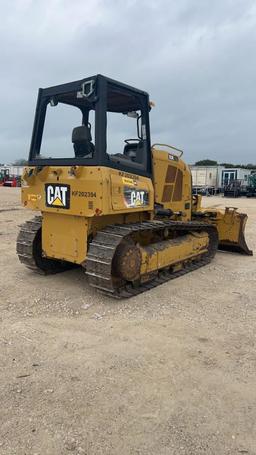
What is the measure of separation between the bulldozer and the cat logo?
14 mm

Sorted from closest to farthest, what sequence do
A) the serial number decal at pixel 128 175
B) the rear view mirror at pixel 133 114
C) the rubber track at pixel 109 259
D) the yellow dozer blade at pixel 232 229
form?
the rubber track at pixel 109 259, the serial number decal at pixel 128 175, the rear view mirror at pixel 133 114, the yellow dozer blade at pixel 232 229

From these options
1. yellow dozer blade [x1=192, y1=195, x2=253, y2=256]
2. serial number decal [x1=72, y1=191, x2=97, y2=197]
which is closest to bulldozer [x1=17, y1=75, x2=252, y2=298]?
serial number decal [x1=72, y1=191, x2=97, y2=197]

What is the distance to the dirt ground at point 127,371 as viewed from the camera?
2762 mm

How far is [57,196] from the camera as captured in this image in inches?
223

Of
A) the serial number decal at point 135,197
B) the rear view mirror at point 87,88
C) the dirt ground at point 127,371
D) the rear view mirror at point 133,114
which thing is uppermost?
the rear view mirror at point 87,88

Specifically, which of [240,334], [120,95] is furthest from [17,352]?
[120,95]

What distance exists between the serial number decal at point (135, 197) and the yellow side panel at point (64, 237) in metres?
0.66

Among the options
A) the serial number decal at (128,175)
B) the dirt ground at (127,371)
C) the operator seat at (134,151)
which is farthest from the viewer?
the operator seat at (134,151)

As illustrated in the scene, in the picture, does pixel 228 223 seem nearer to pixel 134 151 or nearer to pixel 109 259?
pixel 134 151

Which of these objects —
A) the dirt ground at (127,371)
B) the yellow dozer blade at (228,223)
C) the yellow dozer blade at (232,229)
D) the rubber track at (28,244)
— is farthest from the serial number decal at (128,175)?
the yellow dozer blade at (232,229)

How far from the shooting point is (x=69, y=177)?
5.48 metres

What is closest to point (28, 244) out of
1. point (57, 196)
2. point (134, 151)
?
point (57, 196)

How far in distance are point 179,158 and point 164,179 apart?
0.81 m

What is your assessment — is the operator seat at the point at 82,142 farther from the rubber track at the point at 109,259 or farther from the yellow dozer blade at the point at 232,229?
the yellow dozer blade at the point at 232,229
